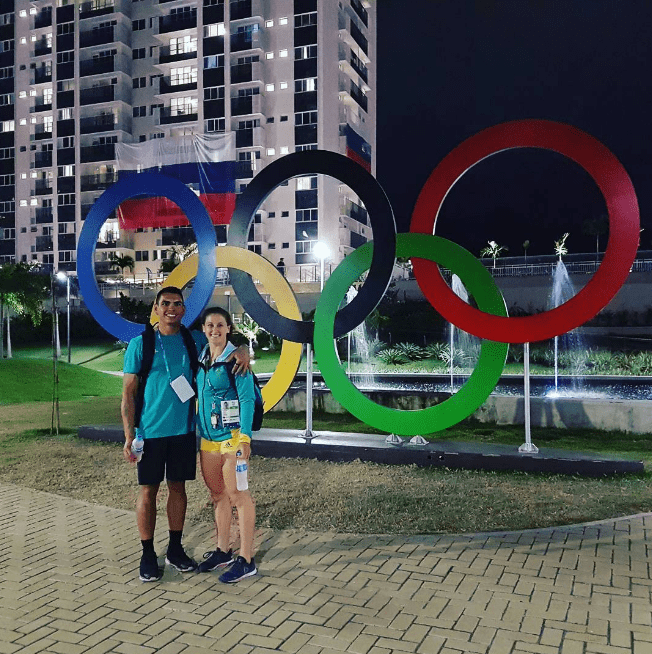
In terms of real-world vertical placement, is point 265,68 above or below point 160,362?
above

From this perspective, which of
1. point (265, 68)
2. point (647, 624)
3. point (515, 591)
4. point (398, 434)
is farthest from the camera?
point (265, 68)

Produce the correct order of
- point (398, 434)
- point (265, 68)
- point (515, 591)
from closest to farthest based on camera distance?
point (515, 591)
point (398, 434)
point (265, 68)

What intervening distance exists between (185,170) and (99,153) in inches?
840

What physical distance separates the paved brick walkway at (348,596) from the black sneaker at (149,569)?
90 mm

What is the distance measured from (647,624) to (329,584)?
2013 millimetres

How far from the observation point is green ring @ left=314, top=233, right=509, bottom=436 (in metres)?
8.69

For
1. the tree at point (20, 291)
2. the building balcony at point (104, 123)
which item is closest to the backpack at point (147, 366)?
the tree at point (20, 291)

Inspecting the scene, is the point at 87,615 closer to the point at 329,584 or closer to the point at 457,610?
the point at 329,584

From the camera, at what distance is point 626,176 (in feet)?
26.6

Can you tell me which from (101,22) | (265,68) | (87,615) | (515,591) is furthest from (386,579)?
(101,22)

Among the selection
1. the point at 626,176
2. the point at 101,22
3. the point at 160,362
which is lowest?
the point at 160,362

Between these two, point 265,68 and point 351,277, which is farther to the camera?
point 265,68

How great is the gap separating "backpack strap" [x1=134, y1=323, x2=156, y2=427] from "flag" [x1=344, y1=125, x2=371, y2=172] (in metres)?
48.9

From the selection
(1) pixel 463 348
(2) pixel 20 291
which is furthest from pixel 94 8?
(1) pixel 463 348
